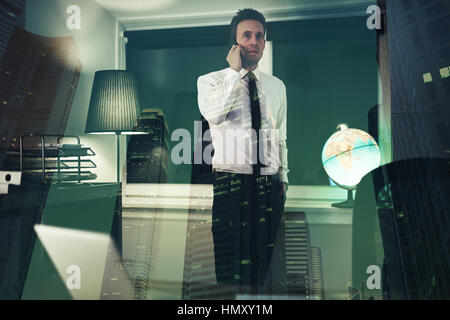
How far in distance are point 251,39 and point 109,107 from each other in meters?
0.50

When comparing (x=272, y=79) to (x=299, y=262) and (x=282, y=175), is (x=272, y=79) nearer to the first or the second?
(x=282, y=175)

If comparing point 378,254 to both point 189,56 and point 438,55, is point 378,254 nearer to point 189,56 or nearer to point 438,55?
point 438,55

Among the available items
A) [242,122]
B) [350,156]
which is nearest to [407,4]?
[350,156]

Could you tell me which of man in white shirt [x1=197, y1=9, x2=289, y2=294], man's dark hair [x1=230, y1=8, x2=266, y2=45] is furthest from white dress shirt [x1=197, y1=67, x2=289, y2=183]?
man's dark hair [x1=230, y1=8, x2=266, y2=45]

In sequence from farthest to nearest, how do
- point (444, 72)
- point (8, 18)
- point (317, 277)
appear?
point (8, 18) < point (317, 277) < point (444, 72)

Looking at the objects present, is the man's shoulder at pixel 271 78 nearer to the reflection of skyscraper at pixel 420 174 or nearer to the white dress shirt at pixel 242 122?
the white dress shirt at pixel 242 122

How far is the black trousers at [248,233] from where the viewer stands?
0.61 m

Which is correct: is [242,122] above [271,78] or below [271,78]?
below

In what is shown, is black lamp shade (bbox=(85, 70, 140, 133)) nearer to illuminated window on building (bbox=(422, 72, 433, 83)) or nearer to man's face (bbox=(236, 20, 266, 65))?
man's face (bbox=(236, 20, 266, 65))

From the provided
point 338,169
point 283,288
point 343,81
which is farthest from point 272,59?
point 283,288

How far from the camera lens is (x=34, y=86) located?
78 cm

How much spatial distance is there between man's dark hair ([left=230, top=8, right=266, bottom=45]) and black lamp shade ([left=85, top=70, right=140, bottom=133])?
39cm
